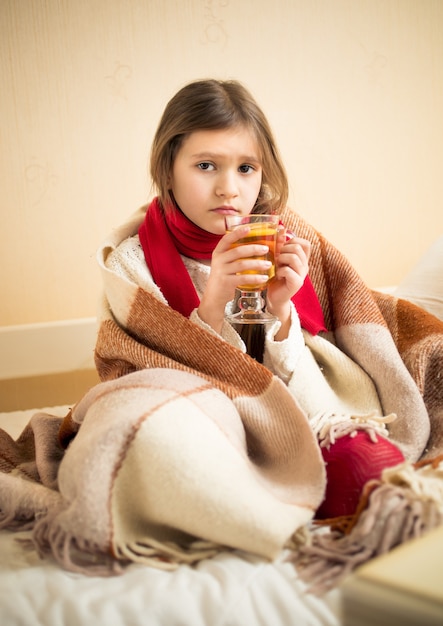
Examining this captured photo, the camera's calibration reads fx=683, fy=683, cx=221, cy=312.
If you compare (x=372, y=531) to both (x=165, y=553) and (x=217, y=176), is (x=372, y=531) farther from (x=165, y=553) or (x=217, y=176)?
(x=217, y=176)

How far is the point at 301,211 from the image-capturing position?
2.37 m

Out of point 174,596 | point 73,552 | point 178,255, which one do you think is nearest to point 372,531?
point 174,596

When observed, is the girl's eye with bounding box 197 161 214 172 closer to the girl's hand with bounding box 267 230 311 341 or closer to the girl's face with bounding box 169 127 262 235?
the girl's face with bounding box 169 127 262 235

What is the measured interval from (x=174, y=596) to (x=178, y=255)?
692mm

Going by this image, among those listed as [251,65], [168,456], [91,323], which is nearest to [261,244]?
[168,456]

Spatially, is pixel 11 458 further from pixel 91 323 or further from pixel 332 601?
pixel 91 323

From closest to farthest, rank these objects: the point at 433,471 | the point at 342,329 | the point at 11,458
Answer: the point at 433,471 → the point at 11,458 → the point at 342,329

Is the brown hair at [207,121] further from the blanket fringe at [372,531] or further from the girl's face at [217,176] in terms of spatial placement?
the blanket fringe at [372,531]

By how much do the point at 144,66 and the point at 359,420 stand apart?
1.49 meters

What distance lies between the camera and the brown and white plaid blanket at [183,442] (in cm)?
79

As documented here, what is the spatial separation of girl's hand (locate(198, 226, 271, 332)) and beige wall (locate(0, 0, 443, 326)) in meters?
1.11

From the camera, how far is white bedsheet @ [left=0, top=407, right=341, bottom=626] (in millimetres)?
686

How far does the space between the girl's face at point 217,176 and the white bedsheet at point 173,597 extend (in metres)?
0.64

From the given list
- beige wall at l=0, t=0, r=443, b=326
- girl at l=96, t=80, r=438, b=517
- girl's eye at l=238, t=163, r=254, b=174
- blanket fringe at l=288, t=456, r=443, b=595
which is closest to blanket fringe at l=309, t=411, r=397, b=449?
girl at l=96, t=80, r=438, b=517
